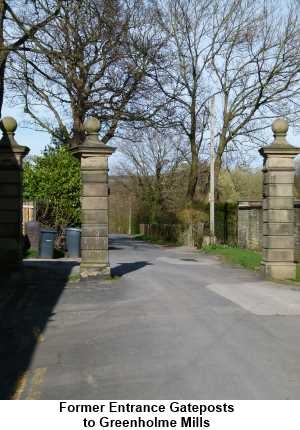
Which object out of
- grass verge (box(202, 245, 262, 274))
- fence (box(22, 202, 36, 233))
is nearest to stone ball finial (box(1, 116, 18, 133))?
grass verge (box(202, 245, 262, 274))

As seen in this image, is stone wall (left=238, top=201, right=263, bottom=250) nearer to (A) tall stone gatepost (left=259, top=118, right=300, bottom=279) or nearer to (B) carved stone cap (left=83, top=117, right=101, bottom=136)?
(A) tall stone gatepost (left=259, top=118, right=300, bottom=279)

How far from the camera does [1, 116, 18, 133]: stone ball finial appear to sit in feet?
52.2

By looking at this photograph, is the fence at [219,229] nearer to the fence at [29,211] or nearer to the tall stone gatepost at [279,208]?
the fence at [29,211]

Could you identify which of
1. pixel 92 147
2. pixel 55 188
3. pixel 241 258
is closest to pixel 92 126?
pixel 92 147

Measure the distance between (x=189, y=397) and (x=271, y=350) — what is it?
2.46 meters

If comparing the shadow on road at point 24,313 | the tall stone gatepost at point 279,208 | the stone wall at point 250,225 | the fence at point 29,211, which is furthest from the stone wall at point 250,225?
the shadow on road at point 24,313

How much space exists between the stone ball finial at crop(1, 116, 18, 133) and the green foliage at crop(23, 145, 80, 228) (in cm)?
943

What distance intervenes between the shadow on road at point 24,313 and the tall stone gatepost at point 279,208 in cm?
534

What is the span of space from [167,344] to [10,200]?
8.72 metres

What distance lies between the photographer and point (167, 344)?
8242 millimetres

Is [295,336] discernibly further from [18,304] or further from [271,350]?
[18,304]

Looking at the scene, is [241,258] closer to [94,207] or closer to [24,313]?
[94,207]

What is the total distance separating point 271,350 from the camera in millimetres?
7945

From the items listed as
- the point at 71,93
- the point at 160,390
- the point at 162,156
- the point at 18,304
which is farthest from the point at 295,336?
the point at 162,156
